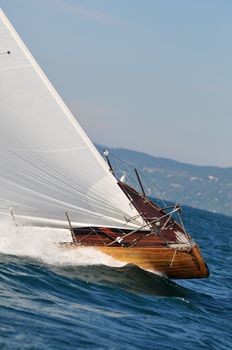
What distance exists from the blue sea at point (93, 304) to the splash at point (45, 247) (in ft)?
0.10

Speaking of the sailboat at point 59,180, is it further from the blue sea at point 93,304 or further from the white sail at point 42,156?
the blue sea at point 93,304

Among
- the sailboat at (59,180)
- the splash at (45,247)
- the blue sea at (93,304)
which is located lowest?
the blue sea at (93,304)

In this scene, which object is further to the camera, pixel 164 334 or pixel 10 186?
pixel 10 186

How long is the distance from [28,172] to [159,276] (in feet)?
16.3

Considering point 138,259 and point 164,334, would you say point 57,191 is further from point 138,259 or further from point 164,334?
point 164,334

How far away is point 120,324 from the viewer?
1723 centimetres

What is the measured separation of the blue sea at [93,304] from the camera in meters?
15.5

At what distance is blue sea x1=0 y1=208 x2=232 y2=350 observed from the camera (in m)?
15.5

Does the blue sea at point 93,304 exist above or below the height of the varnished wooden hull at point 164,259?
below

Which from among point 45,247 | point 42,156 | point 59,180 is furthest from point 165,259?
point 42,156

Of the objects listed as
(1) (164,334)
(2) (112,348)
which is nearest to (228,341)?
(1) (164,334)

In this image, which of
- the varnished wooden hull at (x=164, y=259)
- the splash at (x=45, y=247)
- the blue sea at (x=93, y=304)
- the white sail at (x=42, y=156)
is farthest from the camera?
the splash at (x=45, y=247)

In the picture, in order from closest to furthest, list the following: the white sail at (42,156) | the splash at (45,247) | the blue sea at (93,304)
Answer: the blue sea at (93,304)
the white sail at (42,156)
the splash at (45,247)

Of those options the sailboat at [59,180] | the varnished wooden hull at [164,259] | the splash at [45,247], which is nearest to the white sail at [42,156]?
the sailboat at [59,180]
